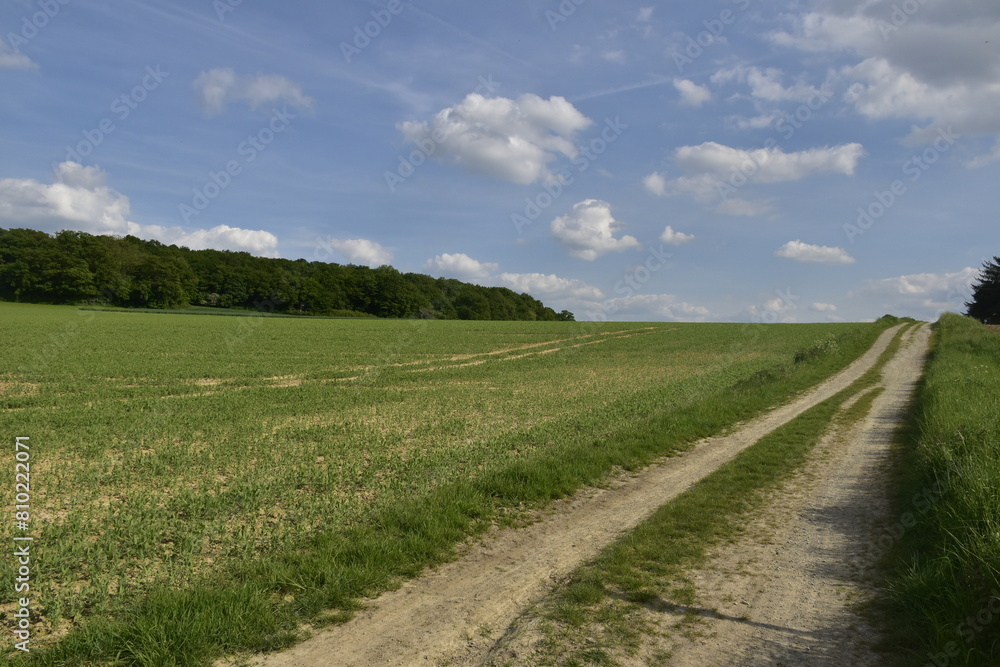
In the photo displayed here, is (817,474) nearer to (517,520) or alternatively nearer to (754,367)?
(517,520)

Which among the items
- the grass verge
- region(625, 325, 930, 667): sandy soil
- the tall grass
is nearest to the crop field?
the grass verge

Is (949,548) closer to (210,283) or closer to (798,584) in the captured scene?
(798,584)

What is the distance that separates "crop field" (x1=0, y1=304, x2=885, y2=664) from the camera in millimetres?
5422

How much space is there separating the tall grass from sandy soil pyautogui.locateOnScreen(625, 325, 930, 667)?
321mm

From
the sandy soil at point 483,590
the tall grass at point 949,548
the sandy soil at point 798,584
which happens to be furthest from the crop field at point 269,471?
the tall grass at point 949,548

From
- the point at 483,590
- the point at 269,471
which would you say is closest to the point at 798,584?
the point at 483,590

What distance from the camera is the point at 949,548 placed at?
5.61 m

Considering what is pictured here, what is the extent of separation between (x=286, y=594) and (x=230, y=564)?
1074 mm

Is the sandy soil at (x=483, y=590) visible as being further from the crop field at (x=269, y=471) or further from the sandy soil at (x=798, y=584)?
the sandy soil at (x=798, y=584)

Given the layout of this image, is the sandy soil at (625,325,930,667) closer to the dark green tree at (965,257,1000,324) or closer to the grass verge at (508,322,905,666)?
the grass verge at (508,322,905,666)

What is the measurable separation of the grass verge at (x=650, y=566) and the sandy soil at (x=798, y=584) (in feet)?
0.77

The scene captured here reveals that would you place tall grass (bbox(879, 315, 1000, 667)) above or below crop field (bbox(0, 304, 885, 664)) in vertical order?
above

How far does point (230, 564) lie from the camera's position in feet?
20.9

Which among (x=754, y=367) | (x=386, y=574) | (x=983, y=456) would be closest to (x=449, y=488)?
(x=386, y=574)
